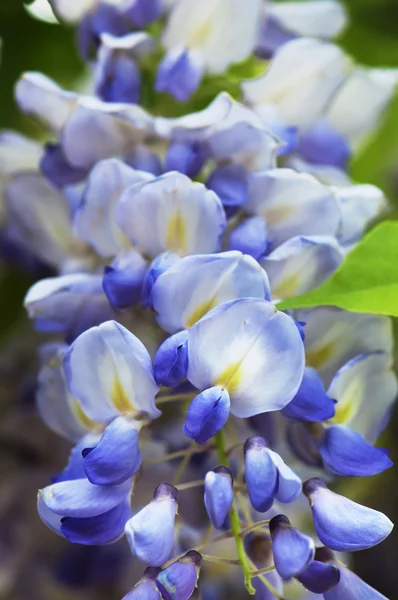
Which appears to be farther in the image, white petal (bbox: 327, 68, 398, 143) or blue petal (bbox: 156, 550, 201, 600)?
white petal (bbox: 327, 68, 398, 143)

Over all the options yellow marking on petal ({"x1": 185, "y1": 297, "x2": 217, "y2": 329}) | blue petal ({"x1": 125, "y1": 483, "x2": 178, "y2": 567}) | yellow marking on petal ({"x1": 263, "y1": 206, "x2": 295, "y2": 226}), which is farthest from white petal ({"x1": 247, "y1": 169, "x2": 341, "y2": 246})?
blue petal ({"x1": 125, "y1": 483, "x2": 178, "y2": 567})

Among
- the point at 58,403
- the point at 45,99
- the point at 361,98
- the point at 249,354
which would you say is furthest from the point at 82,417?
the point at 361,98

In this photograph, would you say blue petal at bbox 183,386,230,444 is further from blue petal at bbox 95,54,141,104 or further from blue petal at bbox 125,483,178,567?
blue petal at bbox 95,54,141,104

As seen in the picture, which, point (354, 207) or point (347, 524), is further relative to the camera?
point (354, 207)

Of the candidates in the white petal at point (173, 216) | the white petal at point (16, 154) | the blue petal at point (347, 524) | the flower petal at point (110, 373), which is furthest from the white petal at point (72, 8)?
the blue petal at point (347, 524)

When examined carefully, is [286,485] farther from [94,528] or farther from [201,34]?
[201,34]

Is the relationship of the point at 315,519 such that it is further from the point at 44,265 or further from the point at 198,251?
the point at 44,265

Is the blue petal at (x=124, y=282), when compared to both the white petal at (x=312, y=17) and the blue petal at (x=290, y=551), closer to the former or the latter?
the blue petal at (x=290, y=551)
